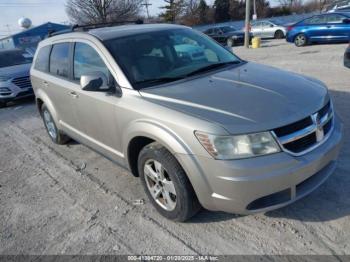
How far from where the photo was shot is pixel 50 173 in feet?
15.1

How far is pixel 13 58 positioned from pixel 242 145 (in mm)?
10372

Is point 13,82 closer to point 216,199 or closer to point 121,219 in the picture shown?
point 121,219

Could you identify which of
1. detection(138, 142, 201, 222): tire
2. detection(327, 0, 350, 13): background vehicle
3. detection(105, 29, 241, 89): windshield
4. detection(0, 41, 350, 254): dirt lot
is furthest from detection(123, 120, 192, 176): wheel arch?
detection(327, 0, 350, 13): background vehicle

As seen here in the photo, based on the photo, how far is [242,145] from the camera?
2.50m

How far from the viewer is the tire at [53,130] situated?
538 cm

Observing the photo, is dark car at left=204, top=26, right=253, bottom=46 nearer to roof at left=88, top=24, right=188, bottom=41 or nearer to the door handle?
roof at left=88, top=24, right=188, bottom=41

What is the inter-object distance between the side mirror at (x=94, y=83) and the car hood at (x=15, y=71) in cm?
735

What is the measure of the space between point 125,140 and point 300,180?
1678 mm

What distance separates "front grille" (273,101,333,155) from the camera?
255 cm

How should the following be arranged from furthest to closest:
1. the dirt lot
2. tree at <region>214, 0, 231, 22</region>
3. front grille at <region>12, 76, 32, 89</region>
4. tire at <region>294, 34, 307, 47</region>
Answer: tree at <region>214, 0, 231, 22</region>
tire at <region>294, 34, 307, 47</region>
front grille at <region>12, 76, 32, 89</region>
the dirt lot

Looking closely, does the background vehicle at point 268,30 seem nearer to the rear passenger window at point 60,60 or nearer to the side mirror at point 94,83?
the rear passenger window at point 60,60

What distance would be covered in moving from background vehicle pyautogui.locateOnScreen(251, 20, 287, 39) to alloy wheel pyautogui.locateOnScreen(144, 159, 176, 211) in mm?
22677

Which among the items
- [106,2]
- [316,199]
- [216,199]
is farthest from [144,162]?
[106,2]

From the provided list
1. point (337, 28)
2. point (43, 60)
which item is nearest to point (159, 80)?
point (43, 60)
